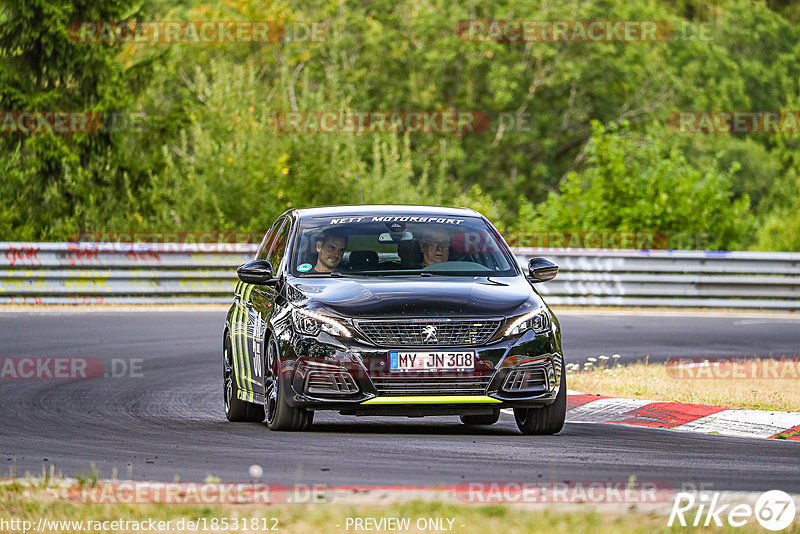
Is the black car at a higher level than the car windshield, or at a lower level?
lower

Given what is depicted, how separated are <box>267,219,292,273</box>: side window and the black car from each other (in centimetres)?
29

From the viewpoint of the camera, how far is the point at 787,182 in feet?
192

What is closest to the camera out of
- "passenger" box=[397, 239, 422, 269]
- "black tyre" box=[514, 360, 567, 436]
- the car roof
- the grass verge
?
the grass verge

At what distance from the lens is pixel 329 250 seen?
420 inches

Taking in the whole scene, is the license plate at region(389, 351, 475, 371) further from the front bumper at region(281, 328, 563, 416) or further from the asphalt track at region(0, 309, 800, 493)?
the asphalt track at region(0, 309, 800, 493)

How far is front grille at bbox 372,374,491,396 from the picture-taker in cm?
947

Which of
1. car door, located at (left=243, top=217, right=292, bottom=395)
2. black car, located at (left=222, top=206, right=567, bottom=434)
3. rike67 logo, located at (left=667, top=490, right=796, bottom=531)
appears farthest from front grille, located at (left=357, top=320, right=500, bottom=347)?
rike67 logo, located at (left=667, top=490, right=796, bottom=531)

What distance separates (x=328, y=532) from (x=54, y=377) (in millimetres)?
9078

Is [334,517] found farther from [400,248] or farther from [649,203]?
[649,203]

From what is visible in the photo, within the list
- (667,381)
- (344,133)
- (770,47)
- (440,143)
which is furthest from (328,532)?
(770,47)

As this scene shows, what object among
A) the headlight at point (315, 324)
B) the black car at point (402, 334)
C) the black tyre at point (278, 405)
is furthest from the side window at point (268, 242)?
the headlight at point (315, 324)

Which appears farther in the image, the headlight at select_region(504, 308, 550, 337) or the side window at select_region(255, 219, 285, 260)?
the side window at select_region(255, 219, 285, 260)

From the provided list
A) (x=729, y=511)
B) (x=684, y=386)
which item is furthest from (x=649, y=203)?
(x=729, y=511)

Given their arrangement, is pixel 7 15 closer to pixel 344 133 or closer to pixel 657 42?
pixel 344 133
